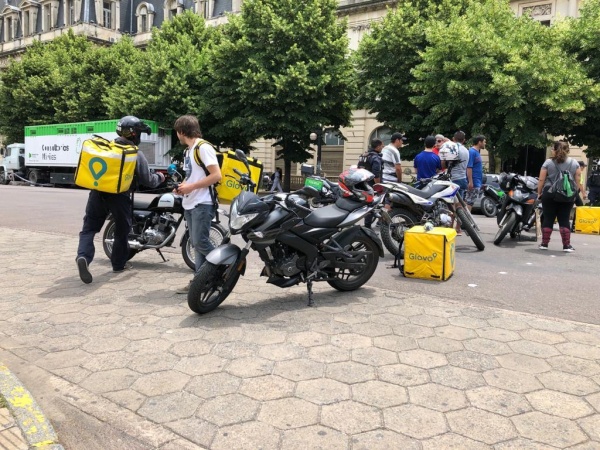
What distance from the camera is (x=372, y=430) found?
8.90 feet

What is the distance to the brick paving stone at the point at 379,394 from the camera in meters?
3.00

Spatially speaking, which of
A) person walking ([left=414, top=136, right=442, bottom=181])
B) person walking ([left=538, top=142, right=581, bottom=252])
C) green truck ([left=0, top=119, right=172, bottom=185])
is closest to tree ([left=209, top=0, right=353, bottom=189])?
green truck ([left=0, top=119, right=172, bottom=185])

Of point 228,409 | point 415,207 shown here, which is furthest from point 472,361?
point 415,207

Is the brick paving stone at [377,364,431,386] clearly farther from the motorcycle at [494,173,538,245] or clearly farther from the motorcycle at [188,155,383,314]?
the motorcycle at [494,173,538,245]

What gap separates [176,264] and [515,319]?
4.11m

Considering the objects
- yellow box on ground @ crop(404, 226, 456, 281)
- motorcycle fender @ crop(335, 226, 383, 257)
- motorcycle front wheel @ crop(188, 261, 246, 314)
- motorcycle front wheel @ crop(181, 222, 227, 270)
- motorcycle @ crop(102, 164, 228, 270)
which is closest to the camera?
motorcycle front wheel @ crop(188, 261, 246, 314)

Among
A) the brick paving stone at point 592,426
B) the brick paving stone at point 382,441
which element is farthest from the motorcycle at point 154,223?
the brick paving stone at point 592,426

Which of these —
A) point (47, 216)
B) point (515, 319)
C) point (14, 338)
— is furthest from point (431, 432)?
point (47, 216)

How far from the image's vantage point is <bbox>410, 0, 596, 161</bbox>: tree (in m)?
19.1

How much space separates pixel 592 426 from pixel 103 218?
5095mm

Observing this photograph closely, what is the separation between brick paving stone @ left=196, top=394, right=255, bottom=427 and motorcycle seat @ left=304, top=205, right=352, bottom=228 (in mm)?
2059

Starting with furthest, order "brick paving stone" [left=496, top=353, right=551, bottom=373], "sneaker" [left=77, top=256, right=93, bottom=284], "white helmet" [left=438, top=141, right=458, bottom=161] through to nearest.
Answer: "white helmet" [left=438, top=141, right=458, bottom=161], "sneaker" [left=77, top=256, right=93, bottom=284], "brick paving stone" [left=496, top=353, right=551, bottom=373]

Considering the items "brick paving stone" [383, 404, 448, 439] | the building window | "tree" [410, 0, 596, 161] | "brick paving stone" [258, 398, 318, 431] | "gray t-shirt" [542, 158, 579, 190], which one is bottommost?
"brick paving stone" [258, 398, 318, 431]

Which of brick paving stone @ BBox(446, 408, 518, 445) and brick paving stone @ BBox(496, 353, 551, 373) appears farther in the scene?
brick paving stone @ BBox(496, 353, 551, 373)
